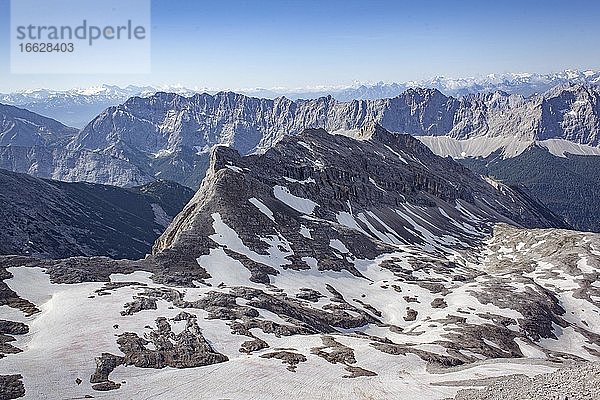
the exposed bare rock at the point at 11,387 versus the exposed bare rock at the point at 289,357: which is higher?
the exposed bare rock at the point at 11,387

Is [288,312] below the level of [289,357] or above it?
below

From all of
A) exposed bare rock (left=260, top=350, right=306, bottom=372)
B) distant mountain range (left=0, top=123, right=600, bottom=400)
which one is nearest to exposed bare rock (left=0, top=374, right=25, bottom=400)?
distant mountain range (left=0, top=123, right=600, bottom=400)

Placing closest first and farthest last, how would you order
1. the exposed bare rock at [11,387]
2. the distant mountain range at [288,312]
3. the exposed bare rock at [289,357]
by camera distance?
the exposed bare rock at [11,387], the distant mountain range at [288,312], the exposed bare rock at [289,357]

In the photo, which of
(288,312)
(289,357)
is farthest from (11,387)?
(288,312)

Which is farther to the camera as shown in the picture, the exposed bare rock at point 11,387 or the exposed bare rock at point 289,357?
the exposed bare rock at point 289,357

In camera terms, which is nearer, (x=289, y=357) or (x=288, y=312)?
(x=289, y=357)

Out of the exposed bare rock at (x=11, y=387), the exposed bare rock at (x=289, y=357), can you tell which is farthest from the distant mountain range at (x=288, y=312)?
the exposed bare rock at (x=289, y=357)

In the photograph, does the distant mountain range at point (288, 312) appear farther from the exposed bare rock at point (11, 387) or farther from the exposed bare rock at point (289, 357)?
the exposed bare rock at point (289, 357)

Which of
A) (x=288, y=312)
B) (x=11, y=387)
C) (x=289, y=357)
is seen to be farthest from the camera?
(x=288, y=312)

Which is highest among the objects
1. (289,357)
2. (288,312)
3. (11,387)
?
(11,387)

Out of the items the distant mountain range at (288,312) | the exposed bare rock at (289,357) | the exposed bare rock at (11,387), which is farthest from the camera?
the exposed bare rock at (289,357)

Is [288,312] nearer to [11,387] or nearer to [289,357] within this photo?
[289,357]

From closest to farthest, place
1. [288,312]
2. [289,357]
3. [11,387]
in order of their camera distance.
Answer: [11,387]
[289,357]
[288,312]

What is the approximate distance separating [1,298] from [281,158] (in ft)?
464
